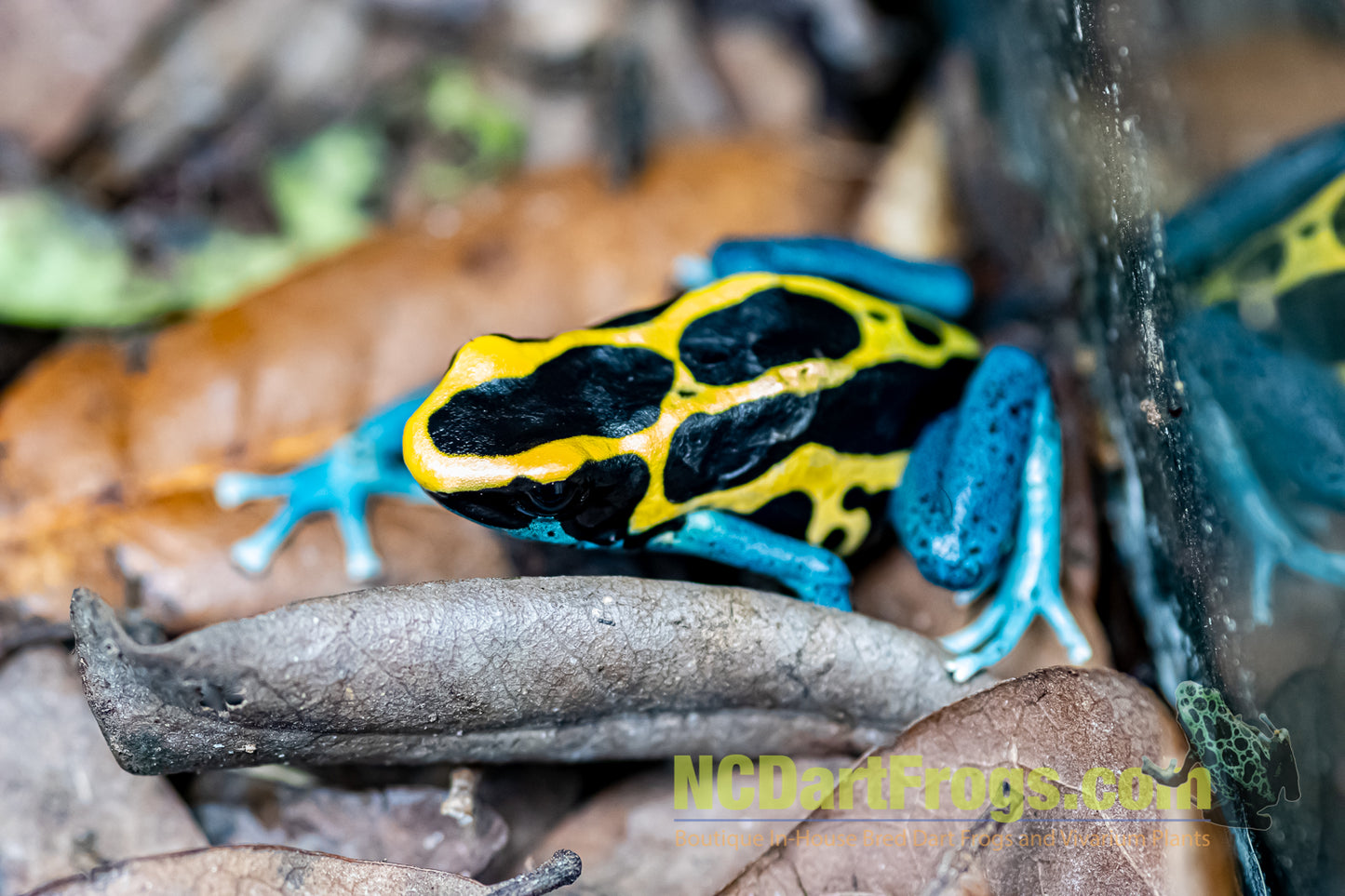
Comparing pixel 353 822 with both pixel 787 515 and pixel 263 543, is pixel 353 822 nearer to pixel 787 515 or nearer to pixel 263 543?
pixel 263 543

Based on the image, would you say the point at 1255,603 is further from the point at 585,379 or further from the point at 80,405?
the point at 80,405

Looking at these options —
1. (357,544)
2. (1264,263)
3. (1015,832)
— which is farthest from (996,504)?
(357,544)

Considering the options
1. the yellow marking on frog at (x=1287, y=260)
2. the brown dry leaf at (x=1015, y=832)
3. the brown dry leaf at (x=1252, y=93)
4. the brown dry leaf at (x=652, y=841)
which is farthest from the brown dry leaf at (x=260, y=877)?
the brown dry leaf at (x=1252, y=93)

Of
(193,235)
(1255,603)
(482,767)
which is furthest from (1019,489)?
(193,235)

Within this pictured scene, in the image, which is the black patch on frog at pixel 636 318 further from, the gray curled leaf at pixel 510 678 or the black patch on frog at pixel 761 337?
the gray curled leaf at pixel 510 678

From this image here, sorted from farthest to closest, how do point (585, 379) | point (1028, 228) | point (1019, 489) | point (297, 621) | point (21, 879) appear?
1. point (1028, 228)
2. point (1019, 489)
3. point (585, 379)
4. point (21, 879)
5. point (297, 621)

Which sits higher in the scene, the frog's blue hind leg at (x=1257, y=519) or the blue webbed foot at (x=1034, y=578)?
the frog's blue hind leg at (x=1257, y=519)

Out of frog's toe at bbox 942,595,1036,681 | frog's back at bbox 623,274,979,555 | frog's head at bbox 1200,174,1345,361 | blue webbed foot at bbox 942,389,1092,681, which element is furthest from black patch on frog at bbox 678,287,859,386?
frog's head at bbox 1200,174,1345,361
